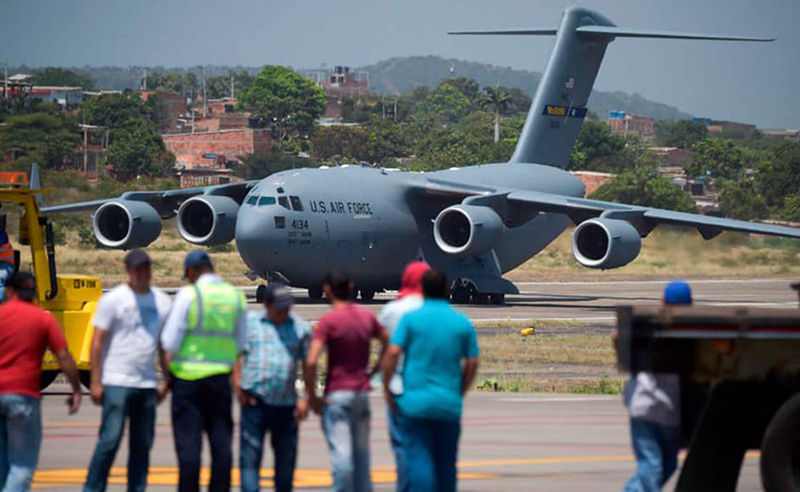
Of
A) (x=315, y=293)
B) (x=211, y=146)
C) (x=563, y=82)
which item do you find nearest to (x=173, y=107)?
(x=211, y=146)

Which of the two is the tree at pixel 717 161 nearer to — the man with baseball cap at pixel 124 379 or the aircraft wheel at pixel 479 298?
the aircraft wheel at pixel 479 298

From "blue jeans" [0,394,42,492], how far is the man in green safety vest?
0.93 meters

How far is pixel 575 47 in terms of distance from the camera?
39.7 m

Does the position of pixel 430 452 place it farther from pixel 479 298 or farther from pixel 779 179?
pixel 779 179

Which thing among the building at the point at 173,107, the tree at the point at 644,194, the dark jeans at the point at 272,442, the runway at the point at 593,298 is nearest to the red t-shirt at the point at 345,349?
the dark jeans at the point at 272,442

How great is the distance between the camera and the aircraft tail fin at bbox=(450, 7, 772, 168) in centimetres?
3953

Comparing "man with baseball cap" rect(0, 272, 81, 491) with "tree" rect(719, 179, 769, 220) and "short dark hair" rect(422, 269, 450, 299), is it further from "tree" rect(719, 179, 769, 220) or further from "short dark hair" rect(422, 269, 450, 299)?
"tree" rect(719, 179, 769, 220)

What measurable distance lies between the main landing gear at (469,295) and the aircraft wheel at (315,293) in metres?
3.33

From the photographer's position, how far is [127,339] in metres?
9.99

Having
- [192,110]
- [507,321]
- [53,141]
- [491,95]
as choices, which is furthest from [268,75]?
[507,321]

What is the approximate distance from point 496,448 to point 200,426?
14.1 ft

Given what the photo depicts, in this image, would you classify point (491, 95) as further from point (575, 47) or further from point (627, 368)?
point (627, 368)

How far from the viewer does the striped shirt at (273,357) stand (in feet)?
31.9

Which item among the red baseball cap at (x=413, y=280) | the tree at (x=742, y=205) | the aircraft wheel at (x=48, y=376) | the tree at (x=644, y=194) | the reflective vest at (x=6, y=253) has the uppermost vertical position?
the red baseball cap at (x=413, y=280)
